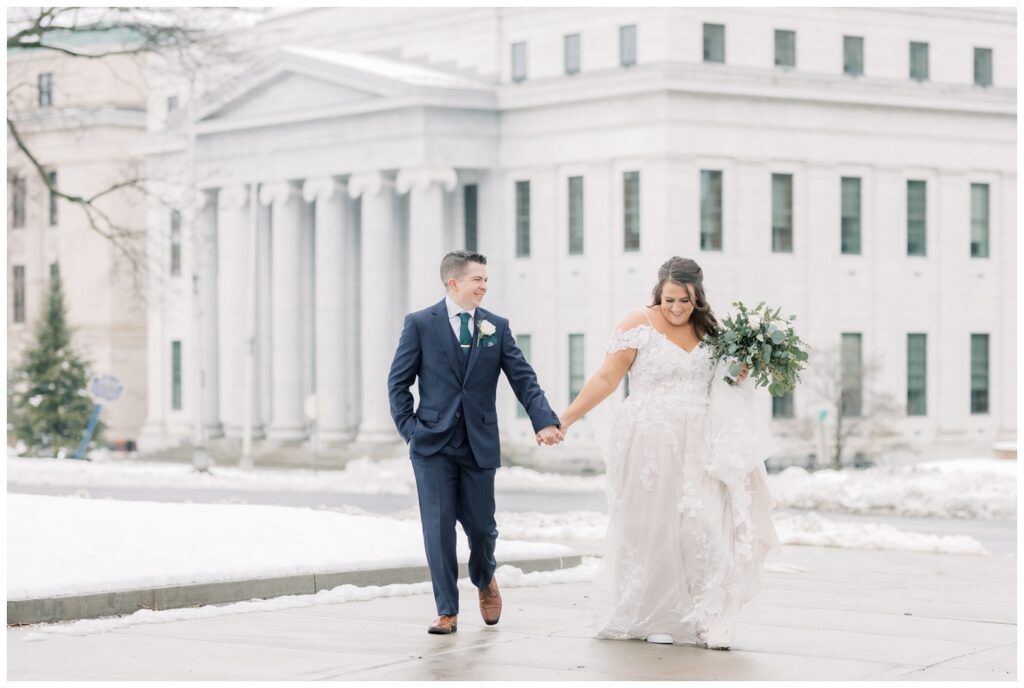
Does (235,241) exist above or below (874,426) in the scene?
above

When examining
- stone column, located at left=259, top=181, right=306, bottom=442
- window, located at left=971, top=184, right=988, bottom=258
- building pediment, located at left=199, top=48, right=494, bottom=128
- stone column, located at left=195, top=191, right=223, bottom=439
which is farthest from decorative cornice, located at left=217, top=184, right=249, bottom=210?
window, located at left=971, top=184, right=988, bottom=258

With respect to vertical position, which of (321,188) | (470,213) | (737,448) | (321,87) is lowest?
(737,448)

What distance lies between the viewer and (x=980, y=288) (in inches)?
2142

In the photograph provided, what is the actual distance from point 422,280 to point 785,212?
31.1 feet

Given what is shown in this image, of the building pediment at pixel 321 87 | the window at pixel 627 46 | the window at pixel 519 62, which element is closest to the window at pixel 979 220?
the window at pixel 627 46

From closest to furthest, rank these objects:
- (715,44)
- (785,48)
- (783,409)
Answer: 1. (715,44)
2. (783,409)
3. (785,48)

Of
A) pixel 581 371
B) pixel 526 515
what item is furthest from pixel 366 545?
pixel 581 371

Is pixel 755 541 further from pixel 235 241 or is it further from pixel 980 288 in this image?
pixel 235 241

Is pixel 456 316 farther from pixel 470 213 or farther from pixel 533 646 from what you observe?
pixel 470 213

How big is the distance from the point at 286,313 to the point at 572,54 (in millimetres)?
11169

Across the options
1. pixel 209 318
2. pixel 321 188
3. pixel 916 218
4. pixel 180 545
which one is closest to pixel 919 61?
pixel 916 218

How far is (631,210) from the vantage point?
50.1 metres

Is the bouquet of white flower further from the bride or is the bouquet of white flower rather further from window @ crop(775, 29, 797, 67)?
window @ crop(775, 29, 797, 67)

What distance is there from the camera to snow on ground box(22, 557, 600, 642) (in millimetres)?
11836
